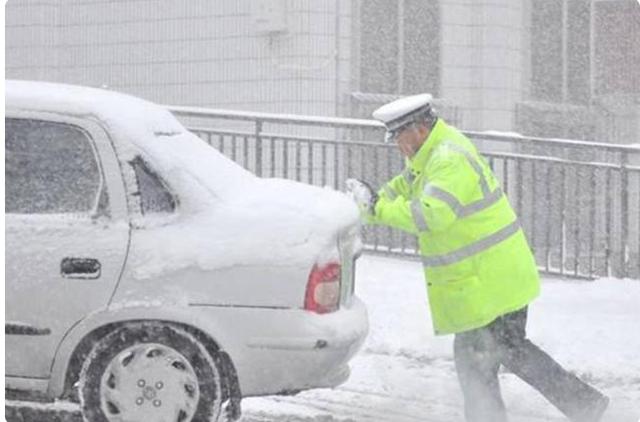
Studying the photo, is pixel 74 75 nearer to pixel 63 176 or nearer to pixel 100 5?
pixel 100 5

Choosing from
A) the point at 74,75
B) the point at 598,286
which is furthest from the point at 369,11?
the point at 598,286

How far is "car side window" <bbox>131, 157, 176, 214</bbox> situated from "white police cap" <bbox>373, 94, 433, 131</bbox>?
3.53 ft

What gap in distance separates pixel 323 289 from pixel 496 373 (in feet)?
3.10

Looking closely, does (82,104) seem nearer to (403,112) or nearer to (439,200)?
(403,112)

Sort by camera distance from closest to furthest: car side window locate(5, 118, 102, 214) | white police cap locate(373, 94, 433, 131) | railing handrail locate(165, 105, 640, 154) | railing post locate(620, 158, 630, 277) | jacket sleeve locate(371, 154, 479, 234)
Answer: car side window locate(5, 118, 102, 214) → jacket sleeve locate(371, 154, 479, 234) → white police cap locate(373, 94, 433, 131) → railing handrail locate(165, 105, 640, 154) → railing post locate(620, 158, 630, 277)

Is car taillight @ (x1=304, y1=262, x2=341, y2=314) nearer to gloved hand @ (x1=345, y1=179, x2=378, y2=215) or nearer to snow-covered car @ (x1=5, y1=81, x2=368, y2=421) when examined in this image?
snow-covered car @ (x1=5, y1=81, x2=368, y2=421)

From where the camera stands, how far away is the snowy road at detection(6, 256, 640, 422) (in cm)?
750

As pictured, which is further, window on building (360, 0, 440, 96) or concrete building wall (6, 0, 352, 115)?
window on building (360, 0, 440, 96)

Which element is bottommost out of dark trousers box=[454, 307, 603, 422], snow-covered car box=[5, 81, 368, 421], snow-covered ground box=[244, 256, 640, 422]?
snow-covered ground box=[244, 256, 640, 422]

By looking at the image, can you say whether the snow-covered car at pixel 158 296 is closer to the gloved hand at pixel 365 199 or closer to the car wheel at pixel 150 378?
the car wheel at pixel 150 378

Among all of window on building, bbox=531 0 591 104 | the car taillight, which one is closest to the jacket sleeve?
the car taillight

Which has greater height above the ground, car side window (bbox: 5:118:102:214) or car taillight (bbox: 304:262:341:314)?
car side window (bbox: 5:118:102:214)

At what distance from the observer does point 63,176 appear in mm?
6293

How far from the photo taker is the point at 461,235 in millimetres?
6551
